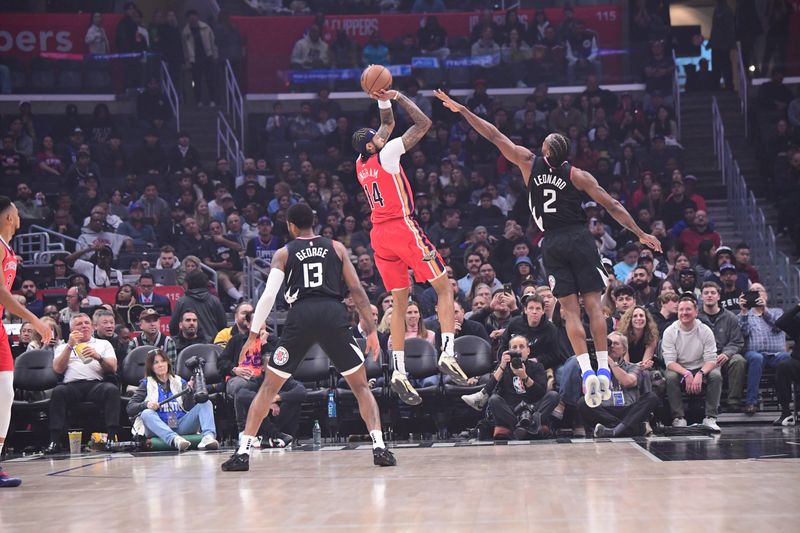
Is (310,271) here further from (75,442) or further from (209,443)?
(75,442)

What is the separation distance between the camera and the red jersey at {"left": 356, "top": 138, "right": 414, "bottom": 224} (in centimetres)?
973

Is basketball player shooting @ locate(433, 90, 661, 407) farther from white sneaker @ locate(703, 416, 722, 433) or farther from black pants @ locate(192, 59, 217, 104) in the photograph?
black pants @ locate(192, 59, 217, 104)

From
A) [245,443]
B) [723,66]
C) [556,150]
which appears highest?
[723,66]

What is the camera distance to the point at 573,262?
9586mm

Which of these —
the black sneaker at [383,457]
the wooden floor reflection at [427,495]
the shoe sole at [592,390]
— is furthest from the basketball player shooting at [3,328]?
the shoe sole at [592,390]

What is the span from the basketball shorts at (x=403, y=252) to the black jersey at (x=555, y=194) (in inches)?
41.5

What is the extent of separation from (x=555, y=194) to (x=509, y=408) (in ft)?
9.90

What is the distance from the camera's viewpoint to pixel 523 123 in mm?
19734

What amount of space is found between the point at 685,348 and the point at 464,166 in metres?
7.92

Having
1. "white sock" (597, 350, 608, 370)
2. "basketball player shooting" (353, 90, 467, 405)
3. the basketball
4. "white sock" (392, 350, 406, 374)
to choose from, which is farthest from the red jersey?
"white sock" (597, 350, 608, 370)

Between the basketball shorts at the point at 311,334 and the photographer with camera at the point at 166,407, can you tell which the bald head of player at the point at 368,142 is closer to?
the basketball shorts at the point at 311,334

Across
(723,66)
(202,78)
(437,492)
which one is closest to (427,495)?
(437,492)

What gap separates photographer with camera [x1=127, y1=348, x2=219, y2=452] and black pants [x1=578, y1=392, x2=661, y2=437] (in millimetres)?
4035

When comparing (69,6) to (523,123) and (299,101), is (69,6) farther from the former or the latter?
(523,123)
